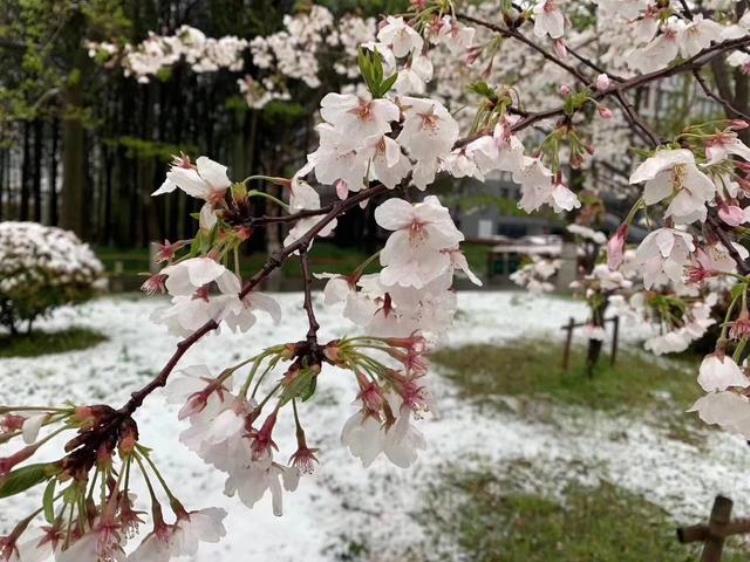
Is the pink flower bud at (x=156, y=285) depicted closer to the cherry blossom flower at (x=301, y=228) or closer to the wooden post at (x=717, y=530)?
the cherry blossom flower at (x=301, y=228)

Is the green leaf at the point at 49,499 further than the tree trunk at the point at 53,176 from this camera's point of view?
No

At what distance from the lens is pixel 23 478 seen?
700 mm

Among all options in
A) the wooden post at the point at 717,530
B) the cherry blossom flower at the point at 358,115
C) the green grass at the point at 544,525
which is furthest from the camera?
the green grass at the point at 544,525

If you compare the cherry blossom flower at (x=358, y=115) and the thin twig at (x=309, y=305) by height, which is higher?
the cherry blossom flower at (x=358, y=115)

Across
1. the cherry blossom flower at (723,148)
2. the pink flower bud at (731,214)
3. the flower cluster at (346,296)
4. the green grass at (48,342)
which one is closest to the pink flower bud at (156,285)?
the flower cluster at (346,296)

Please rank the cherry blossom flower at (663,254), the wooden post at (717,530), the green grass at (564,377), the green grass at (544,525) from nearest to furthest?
1. the cherry blossom flower at (663,254)
2. the wooden post at (717,530)
3. the green grass at (544,525)
4. the green grass at (564,377)

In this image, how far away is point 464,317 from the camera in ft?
27.5

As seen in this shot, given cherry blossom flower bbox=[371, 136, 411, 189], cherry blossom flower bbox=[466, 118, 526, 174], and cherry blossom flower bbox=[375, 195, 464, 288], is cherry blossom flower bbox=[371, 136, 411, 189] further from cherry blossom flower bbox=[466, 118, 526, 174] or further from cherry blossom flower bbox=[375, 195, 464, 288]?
cherry blossom flower bbox=[466, 118, 526, 174]

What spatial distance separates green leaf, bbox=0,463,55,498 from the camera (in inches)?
27.3

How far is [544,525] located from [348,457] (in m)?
1.20

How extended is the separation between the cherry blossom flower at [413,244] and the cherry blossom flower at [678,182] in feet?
0.90

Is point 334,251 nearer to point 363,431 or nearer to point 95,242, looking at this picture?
point 95,242

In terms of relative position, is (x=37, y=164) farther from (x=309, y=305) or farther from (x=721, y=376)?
(x=721, y=376)

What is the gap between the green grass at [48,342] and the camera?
5555mm
